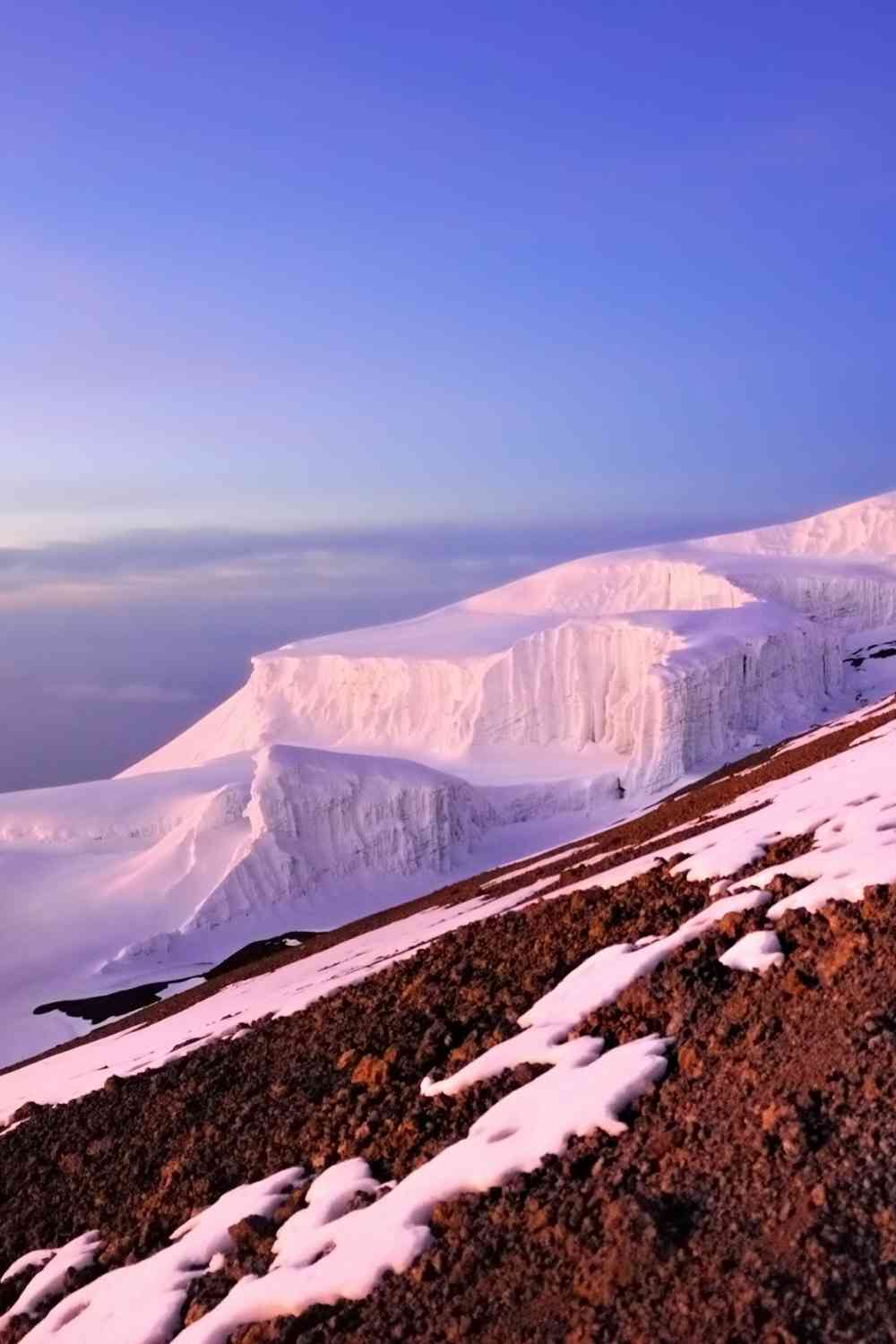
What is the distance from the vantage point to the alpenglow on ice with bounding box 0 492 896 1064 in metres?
40.6

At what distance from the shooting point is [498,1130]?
5.78m

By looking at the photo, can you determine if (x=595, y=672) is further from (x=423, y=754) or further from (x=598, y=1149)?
(x=598, y=1149)

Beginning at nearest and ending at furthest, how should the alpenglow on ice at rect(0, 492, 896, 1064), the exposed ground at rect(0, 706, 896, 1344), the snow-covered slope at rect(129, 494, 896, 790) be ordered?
the exposed ground at rect(0, 706, 896, 1344)
the alpenglow on ice at rect(0, 492, 896, 1064)
the snow-covered slope at rect(129, 494, 896, 790)

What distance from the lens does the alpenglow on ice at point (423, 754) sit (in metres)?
40.6

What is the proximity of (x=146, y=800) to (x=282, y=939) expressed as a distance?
56.8 feet

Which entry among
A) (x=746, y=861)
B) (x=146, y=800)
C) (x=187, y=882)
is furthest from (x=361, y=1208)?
(x=146, y=800)

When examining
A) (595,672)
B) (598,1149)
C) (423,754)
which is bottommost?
(423,754)

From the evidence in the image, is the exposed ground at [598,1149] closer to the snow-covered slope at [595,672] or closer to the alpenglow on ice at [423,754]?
the alpenglow on ice at [423,754]

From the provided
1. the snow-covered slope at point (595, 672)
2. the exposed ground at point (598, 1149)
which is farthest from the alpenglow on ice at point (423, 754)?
the exposed ground at point (598, 1149)

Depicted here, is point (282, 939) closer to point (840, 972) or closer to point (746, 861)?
point (746, 861)

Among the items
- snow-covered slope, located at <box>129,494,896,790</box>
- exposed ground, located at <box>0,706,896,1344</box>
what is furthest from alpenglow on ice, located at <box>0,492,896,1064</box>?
exposed ground, located at <box>0,706,896,1344</box>

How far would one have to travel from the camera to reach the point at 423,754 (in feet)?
225

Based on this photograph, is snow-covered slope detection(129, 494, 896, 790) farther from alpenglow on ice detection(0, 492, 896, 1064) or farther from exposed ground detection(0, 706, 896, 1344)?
exposed ground detection(0, 706, 896, 1344)

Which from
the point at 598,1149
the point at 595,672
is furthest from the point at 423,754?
the point at 598,1149
